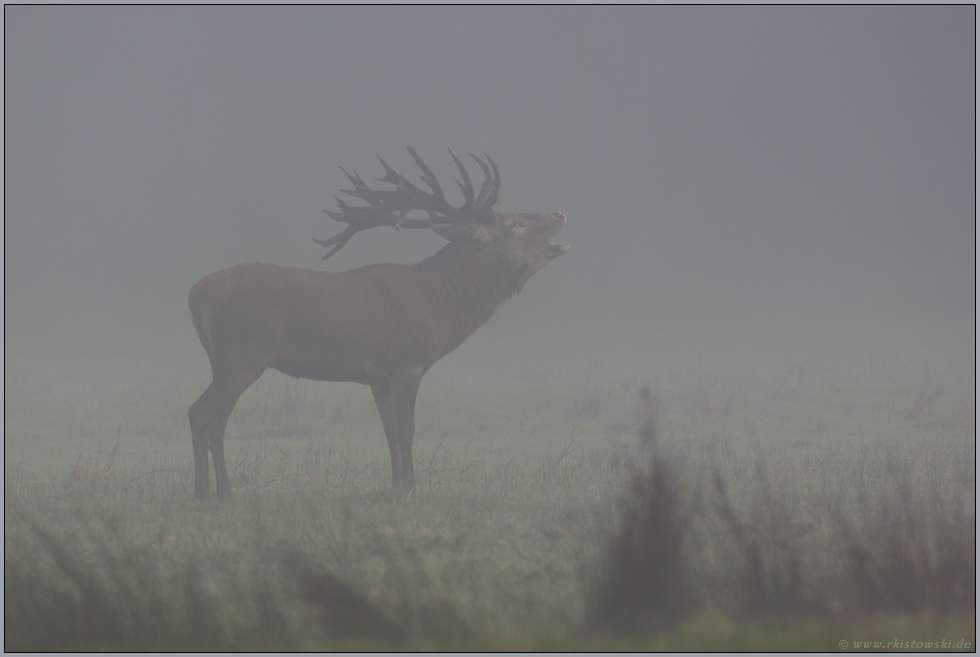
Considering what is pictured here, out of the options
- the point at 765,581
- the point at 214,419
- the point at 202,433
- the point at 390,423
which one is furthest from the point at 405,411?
the point at 765,581

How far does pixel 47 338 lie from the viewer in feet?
112

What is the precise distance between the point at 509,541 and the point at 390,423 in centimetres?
313

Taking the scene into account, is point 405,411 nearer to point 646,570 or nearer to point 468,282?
point 468,282

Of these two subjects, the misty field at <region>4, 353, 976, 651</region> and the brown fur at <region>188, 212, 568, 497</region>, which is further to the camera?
the brown fur at <region>188, 212, 568, 497</region>

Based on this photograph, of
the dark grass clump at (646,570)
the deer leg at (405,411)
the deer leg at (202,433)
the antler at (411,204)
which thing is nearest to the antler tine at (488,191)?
the antler at (411,204)

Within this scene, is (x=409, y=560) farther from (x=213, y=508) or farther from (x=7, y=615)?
(x=213, y=508)

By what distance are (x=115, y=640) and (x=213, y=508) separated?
11.3ft

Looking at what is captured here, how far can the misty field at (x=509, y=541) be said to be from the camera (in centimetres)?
406

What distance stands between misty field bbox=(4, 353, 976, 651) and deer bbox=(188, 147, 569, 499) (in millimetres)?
853

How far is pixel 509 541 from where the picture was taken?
19.2ft

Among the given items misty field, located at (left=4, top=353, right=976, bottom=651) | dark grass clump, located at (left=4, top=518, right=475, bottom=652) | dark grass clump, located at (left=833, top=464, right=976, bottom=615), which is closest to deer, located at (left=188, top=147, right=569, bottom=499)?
misty field, located at (left=4, top=353, right=976, bottom=651)

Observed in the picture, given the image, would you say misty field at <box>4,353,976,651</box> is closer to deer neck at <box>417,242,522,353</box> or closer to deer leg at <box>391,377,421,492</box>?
deer leg at <box>391,377,421,492</box>

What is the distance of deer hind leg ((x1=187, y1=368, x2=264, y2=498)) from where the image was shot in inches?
318

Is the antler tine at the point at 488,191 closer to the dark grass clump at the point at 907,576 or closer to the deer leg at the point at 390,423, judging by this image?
the deer leg at the point at 390,423
